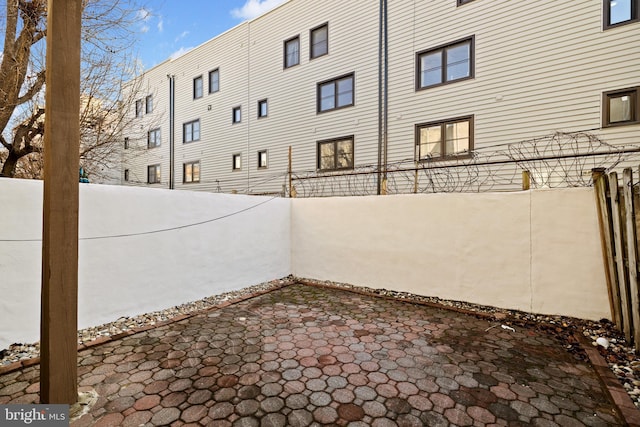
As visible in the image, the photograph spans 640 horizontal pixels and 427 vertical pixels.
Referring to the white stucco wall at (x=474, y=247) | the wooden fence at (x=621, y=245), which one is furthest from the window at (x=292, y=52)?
the wooden fence at (x=621, y=245)

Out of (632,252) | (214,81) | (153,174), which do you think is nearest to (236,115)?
(214,81)

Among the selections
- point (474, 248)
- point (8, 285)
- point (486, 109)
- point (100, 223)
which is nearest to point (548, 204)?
point (474, 248)

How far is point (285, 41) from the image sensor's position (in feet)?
35.3

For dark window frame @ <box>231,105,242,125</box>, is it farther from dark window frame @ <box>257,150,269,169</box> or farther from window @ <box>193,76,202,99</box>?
window @ <box>193,76,202,99</box>

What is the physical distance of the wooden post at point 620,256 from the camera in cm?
336

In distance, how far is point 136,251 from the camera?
14.3 ft

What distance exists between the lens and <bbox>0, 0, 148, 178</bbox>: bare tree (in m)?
4.53

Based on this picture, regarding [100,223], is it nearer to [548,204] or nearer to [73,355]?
[73,355]

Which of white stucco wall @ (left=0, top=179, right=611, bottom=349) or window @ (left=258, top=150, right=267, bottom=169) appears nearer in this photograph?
white stucco wall @ (left=0, top=179, right=611, bottom=349)

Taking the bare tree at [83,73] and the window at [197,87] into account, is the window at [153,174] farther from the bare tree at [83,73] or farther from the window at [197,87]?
the bare tree at [83,73]

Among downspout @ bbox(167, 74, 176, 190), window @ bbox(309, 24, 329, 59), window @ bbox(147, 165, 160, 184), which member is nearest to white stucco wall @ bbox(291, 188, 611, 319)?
window @ bbox(309, 24, 329, 59)

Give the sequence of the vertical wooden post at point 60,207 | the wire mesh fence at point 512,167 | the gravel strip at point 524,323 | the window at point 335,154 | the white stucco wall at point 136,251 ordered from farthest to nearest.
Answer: the window at point 335,154, the wire mesh fence at point 512,167, the white stucco wall at point 136,251, the gravel strip at point 524,323, the vertical wooden post at point 60,207

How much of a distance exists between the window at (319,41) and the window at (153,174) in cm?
1006

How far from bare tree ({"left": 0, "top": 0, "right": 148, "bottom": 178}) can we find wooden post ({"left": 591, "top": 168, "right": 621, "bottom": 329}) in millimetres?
7306
